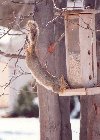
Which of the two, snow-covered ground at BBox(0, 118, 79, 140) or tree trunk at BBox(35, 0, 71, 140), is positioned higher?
tree trunk at BBox(35, 0, 71, 140)

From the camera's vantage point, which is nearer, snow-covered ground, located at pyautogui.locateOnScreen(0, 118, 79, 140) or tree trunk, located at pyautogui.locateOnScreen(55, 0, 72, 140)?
tree trunk, located at pyautogui.locateOnScreen(55, 0, 72, 140)

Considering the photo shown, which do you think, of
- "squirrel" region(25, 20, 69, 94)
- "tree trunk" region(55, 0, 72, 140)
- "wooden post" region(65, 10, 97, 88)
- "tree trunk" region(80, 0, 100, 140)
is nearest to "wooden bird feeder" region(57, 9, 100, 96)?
→ "wooden post" region(65, 10, 97, 88)

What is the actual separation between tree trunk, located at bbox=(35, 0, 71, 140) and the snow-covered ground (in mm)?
3781

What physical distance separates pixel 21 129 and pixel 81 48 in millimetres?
7114

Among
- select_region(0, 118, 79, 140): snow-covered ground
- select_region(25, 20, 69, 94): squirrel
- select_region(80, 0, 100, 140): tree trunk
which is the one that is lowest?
select_region(0, 118, 79, 140): snow-covered ground

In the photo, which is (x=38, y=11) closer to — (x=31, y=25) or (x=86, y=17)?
(x=86, y=17)

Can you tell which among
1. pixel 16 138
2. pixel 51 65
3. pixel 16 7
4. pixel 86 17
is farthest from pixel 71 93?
pixel 16 138

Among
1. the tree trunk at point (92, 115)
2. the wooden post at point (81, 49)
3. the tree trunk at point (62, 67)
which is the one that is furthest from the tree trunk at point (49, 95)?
the wooden post at point (81, 49)

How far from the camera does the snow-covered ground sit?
9.18 meters

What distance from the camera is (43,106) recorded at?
4477 mm

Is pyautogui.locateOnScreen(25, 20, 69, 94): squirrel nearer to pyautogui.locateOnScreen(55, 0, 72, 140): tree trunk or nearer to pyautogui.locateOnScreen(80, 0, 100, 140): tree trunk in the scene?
pyautogui.locateOnScreen(55, 0, 72, 140): tree trunk

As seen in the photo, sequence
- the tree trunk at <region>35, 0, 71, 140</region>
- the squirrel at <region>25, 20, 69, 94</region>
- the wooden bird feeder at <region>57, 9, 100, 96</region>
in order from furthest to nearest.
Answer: the tree trunk at <region>35, 0, 71, 140</region> → the wooden bird feeder at <region>57, 9, 100, 96</region> → the squirrel at <region>25, 20, 69, 94</region>

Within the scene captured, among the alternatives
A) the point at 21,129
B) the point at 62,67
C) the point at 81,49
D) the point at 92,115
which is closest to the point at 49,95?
the point at 62,67

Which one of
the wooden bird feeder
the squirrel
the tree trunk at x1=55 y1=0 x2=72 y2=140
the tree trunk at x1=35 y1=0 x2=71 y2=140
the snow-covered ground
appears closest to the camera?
the squirrel
